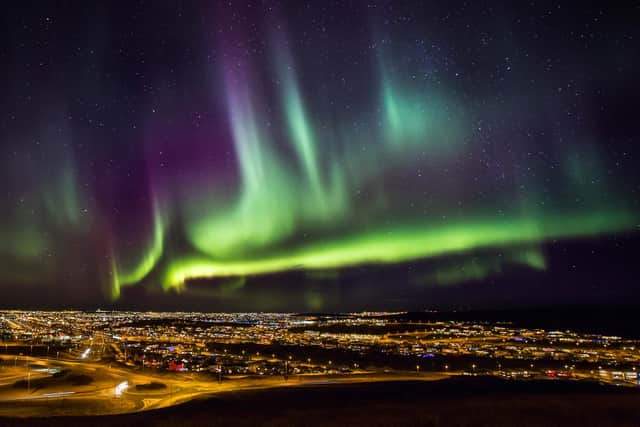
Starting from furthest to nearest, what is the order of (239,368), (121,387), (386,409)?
(239,368) → (121,387) → (386,409)

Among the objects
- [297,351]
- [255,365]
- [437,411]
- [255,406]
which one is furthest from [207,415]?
[297,351]

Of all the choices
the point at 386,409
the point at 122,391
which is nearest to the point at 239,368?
the point at 122,391

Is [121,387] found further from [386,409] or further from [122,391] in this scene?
[386,409]

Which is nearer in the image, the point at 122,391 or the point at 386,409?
the point at 386,409

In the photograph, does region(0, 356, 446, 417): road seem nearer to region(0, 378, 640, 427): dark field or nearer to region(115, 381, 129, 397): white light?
region(115, 381, 129, 397): white light

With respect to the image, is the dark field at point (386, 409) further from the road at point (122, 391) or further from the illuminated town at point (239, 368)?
the illuminated town at point (239, 368)

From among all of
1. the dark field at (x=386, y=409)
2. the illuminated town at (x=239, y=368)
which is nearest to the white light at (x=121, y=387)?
the illuminated town at (x=239, y=368)
